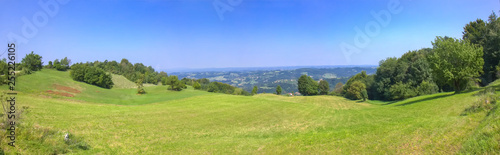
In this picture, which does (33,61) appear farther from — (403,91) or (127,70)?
(403,91)

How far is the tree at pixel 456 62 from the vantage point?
2878 centimetres

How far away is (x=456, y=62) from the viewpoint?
3003 cm

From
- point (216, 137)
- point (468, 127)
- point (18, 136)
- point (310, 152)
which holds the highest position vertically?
point (468, 127)

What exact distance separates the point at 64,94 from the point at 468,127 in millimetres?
54390

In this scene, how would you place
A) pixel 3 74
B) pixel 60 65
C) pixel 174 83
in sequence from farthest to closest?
pixel 60 65 → pixel 174 83 → pixel 3 74

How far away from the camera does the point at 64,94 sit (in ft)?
133

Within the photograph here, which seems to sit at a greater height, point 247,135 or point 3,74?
point 3,74

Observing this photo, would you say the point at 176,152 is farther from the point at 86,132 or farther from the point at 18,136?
the point at 86,132

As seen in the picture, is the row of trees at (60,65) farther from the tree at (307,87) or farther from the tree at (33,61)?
the tree at (307,87)

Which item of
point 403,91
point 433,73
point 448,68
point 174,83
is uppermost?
point 448,68

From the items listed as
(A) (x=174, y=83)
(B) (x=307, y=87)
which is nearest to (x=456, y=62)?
(A) (x=174, y=83)

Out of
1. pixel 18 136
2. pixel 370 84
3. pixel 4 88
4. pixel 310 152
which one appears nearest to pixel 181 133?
pixel 18 136

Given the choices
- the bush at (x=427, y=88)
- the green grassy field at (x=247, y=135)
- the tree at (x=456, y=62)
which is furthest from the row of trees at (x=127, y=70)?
the tree at (x=456, y=62)

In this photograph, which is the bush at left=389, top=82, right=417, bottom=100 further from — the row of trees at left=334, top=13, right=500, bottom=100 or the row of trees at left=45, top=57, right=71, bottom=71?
the row of trees at left=45, top=57, right=71, bottom=71
